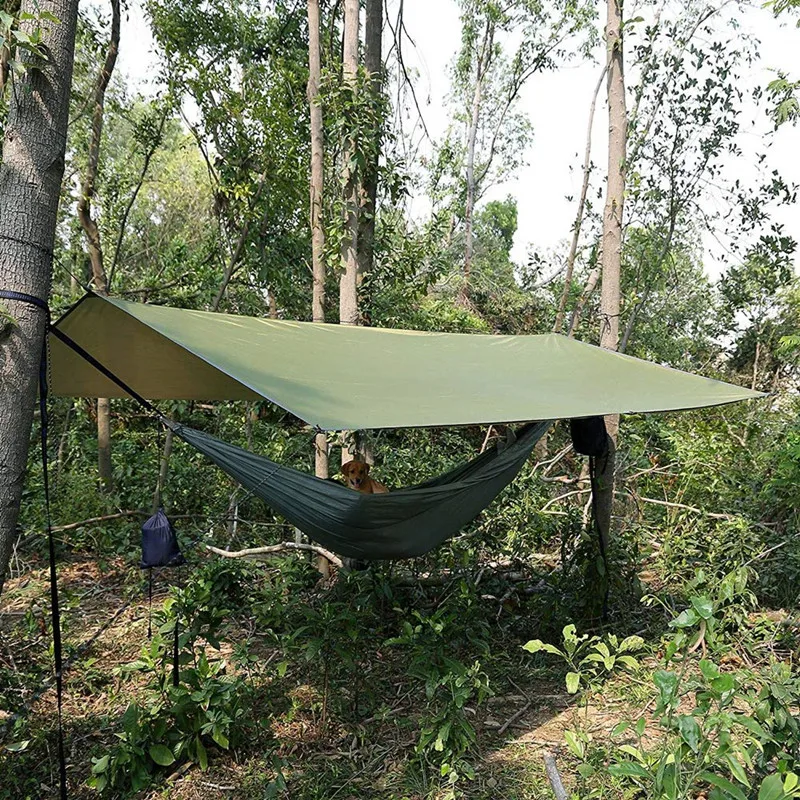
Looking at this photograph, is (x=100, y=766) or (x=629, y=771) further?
(x=100, y=766)

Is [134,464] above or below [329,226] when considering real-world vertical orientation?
below

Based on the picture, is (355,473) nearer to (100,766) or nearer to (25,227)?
(100,766)

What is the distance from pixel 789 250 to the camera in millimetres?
5320

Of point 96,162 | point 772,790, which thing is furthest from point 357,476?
point 96,162

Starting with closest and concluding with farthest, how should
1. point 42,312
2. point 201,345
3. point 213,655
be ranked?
1. point 42,312
2. point 201,345
3. point 213,655

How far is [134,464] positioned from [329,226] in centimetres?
258

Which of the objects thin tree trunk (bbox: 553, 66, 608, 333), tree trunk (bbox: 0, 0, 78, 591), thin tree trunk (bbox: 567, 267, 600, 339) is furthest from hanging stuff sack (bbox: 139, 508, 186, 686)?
thin tree trunk (bbox: 553, 66, 608, 333)

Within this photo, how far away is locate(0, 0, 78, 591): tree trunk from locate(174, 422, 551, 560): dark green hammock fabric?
1.19ft

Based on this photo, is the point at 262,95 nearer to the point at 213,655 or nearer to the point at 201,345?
the point at 201,345

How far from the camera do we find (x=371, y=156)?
3.37 meters

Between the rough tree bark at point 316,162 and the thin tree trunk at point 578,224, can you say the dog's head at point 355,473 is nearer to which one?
the rough tree bark at point 316,162

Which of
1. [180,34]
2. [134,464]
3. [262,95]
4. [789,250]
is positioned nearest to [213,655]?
[134,464]

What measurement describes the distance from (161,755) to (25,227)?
4.73ft

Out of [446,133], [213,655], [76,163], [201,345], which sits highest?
[446,133]
